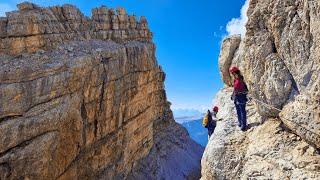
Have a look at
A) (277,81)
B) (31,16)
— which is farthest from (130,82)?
(277,81)

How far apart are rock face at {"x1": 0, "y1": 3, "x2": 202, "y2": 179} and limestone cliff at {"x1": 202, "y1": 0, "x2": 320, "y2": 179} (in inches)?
588

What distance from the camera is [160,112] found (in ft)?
231

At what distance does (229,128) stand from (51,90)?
1675 cm

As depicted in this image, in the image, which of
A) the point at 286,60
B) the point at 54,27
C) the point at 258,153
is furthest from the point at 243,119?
the point at 54,27

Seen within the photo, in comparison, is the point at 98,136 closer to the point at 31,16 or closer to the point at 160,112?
the point at 31,16

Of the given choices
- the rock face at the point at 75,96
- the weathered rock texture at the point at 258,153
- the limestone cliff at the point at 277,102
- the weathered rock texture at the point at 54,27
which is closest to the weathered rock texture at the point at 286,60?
the limestone cliff at the point at 277,102

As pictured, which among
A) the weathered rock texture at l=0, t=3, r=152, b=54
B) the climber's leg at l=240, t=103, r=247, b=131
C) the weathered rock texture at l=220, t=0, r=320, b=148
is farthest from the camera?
the weathered rock texture at l=0, t=3, r=152, b=54

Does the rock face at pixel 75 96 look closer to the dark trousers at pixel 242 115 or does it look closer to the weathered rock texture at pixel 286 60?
the dark trousers at pixel 242 115

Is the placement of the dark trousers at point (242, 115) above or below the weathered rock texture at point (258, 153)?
above

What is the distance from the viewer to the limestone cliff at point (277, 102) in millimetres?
13656

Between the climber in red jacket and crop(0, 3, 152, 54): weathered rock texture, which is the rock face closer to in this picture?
crop(0, 3, 152, 54): weathered rock texture

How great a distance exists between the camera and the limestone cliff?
44.8 ft

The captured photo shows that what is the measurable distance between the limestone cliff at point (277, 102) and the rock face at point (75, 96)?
49.0 ft

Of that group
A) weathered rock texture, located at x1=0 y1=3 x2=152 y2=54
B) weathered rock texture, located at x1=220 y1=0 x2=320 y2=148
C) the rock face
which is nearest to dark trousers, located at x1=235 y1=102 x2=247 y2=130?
weathered rock texture, located at x1=220 y1=0 x2=320 y2=148
